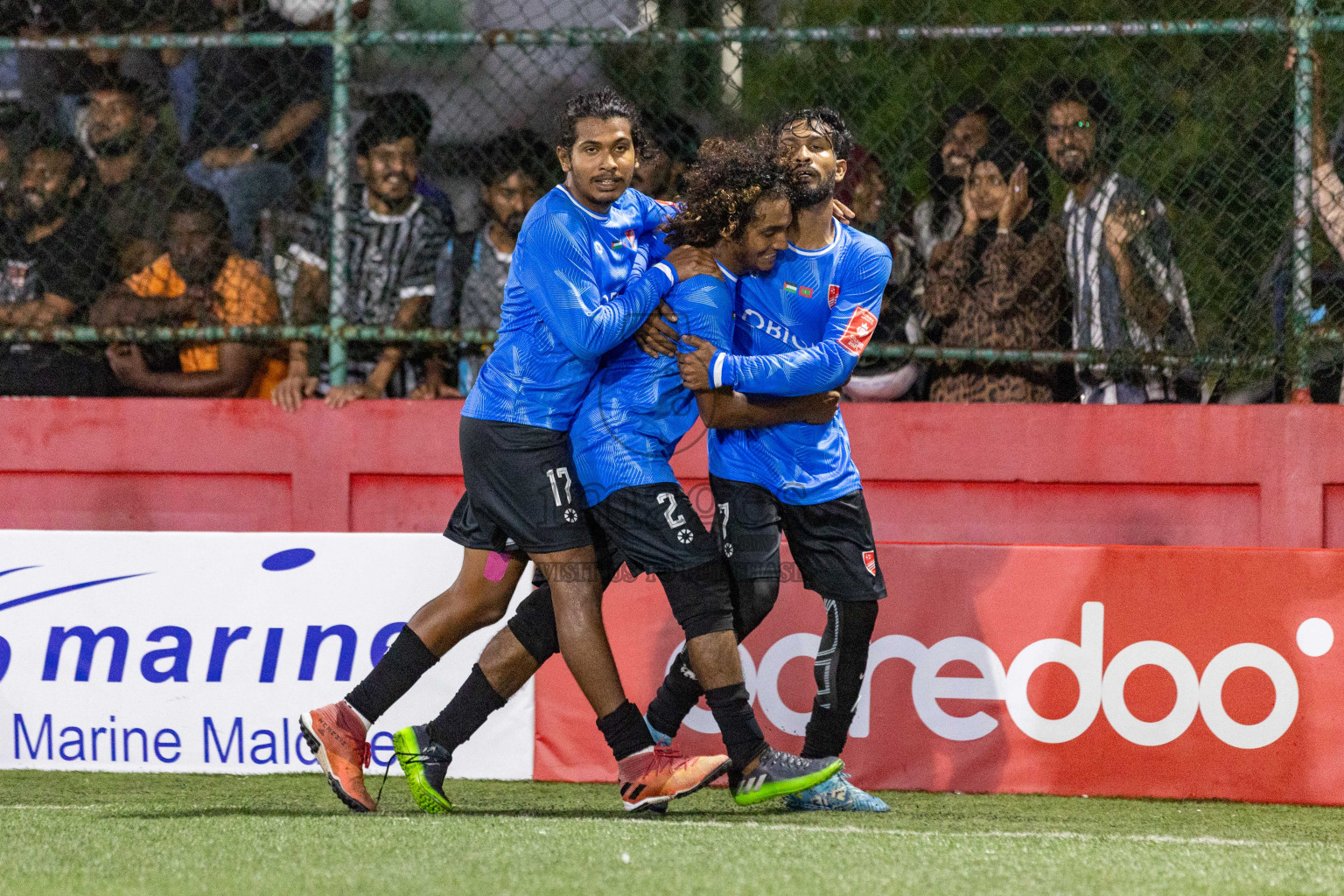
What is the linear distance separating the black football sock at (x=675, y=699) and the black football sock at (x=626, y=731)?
0.38 meters

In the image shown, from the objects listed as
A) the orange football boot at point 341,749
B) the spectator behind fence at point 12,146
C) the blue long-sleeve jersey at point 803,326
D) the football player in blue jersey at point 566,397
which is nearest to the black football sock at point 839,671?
the blue long-sleeve jersey at point 803,326

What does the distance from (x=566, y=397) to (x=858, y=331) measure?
0.87 m

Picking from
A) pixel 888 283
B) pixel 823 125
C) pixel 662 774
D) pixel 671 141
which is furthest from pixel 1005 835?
pixel 671 141

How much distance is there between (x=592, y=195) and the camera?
4.26 metres

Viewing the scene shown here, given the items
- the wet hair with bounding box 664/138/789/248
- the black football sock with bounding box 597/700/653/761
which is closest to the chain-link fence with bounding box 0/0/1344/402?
the wet hair with bounding box 664/138/789/248

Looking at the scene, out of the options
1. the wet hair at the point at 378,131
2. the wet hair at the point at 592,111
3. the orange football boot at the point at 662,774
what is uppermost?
the wet hair at the point at 592,111

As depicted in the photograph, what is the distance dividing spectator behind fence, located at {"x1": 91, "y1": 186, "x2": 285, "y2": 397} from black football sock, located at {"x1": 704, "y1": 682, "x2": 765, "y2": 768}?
10.7ft

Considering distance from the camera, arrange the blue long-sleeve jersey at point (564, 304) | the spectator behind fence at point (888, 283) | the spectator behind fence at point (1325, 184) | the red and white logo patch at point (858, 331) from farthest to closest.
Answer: the spectator behind fence at point (888, 283), the spectator behind fence at point (1325, 184), the red and white logo patch at point (858, 331), the blue long-sleeve jersey at point (564, 304)

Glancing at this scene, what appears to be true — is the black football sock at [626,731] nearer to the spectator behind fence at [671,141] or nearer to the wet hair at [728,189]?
the wet hair at [728,189]

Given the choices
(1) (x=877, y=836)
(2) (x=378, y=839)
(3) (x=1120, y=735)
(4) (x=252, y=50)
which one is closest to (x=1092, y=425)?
(3) (x=1120, y=735)

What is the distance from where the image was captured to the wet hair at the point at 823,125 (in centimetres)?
461

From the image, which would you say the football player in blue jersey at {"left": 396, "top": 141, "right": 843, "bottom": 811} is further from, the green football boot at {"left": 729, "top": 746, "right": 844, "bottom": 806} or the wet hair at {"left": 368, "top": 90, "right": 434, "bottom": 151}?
the wet hair at {"left": 368, "top": 90, "right": 434, "bottom": 151}

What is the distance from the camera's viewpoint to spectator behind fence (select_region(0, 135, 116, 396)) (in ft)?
22.2

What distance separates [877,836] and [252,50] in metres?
4.70
